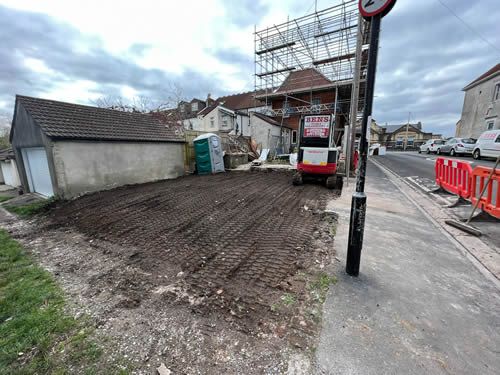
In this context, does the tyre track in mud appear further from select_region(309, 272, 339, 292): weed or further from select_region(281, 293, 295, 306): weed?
select_region(309, 272, 339, 292): weed

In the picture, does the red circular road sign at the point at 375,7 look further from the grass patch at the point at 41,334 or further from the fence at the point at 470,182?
the fence at the point at 470,182

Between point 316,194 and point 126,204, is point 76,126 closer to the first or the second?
point 126,204

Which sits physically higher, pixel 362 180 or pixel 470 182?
pixel 362 180

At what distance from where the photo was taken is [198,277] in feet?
8.64

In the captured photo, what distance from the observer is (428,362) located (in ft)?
5.10

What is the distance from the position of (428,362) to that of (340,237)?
2.14 metres

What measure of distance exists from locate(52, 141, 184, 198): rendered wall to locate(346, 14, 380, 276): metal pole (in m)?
9.01

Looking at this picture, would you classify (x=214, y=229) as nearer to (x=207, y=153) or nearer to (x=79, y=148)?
(x=79, y=148)

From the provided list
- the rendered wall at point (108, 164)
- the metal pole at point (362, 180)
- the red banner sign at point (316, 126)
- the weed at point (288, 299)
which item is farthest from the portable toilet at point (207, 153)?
the weed at point (288, 299)

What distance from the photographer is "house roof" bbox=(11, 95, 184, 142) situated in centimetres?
718

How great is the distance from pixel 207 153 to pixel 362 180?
10.5 meters

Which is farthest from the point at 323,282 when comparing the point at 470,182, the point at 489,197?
the point at 470,182

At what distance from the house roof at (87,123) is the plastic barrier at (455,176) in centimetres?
1168

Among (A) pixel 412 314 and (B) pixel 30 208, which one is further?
(B) pixel 30 208
